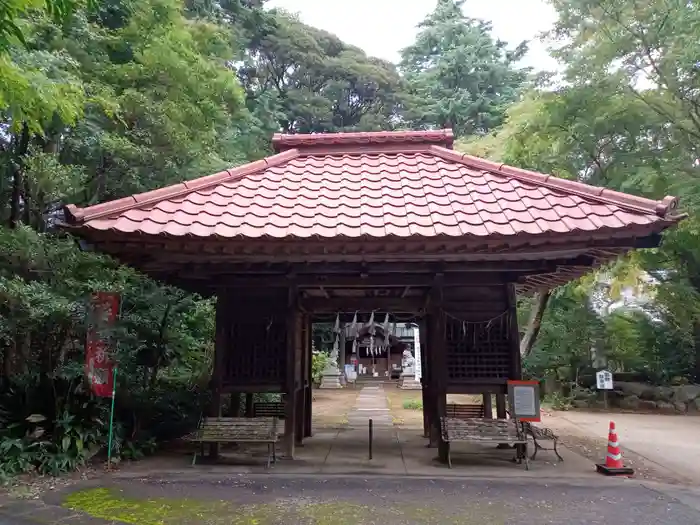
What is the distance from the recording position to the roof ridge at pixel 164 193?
5699mm

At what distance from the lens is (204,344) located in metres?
11.6

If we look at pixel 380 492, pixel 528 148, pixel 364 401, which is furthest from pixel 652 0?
pixel 364 401

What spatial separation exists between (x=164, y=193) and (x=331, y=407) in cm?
1226

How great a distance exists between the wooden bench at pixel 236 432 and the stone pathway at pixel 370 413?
4.92 meters

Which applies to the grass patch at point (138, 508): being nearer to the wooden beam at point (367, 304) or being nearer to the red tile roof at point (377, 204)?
the red tile roof at point (377, 204)

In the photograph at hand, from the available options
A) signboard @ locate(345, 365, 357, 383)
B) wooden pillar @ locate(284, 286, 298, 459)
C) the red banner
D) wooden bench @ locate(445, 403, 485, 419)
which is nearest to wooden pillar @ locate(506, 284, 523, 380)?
wooden bench @ locate(445, 403, 485, 419)

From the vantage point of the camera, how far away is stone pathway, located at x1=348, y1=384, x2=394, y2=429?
1224cm

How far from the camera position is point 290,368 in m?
7.20

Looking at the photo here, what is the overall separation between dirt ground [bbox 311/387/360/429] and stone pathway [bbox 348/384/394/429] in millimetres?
222

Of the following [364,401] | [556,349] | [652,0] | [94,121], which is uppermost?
[652,0]

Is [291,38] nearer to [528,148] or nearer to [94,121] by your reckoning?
[528,148]

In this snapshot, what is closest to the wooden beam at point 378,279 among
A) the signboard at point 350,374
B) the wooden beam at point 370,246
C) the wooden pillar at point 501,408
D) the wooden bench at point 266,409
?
the wooden beam at point 370,246

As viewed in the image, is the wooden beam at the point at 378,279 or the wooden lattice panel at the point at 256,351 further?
the wooden lattice panel at the point at 256,351

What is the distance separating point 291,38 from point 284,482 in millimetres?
25058
